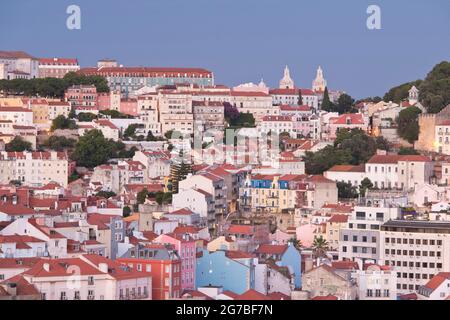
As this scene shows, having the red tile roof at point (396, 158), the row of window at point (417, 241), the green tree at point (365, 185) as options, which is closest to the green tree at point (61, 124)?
the red tile roof at point (396, 158)

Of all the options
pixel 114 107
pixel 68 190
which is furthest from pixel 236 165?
pixel 114 107

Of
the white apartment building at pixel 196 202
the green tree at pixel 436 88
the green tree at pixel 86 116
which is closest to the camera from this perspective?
the white apartment building at pixel 196 202

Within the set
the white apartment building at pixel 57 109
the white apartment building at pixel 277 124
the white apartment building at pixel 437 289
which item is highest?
the white apartment building at pixel 57 109

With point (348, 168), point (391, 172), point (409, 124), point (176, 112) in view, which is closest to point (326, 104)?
point (176, 112)

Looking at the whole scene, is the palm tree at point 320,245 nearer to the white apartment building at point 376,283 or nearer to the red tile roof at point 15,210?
the white apartment building at point 376,283

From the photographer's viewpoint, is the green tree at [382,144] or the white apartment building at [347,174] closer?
the white apartment building at [347,174]

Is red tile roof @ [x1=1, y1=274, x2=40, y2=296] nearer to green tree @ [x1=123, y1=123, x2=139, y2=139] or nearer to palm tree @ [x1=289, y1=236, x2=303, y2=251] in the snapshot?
palm tree @ [x1=289, y1=236, x2=303, y2=251]
